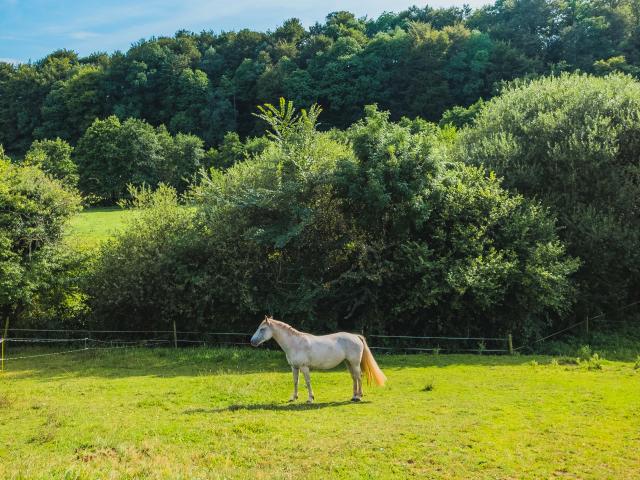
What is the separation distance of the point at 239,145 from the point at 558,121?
5920 cm

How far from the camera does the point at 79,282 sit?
28.5m

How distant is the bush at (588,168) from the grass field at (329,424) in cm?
757

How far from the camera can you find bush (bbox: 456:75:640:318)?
2658 cm

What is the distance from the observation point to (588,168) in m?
28.1

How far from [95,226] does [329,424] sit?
45518 mm

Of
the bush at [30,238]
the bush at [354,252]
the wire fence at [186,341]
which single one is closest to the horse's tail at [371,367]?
the wire fence at [186,341]

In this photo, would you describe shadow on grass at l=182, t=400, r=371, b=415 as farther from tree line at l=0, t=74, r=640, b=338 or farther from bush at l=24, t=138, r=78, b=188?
bush at l=24, t=138, r=78, b=188

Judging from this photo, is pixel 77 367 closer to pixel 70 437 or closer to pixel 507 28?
pixel 70 437

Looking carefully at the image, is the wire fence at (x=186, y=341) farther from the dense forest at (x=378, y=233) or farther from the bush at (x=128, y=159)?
the bush at (x=128, y=159)

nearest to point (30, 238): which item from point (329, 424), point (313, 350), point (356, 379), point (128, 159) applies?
point (313, 350)

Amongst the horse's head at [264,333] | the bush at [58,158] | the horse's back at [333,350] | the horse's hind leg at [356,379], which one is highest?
the bush at [58,158]

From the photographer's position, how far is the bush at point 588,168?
2658cm

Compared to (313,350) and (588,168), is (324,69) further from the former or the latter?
(313,350)

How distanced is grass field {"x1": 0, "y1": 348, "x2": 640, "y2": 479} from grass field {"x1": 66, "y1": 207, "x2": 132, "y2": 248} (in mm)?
12408
